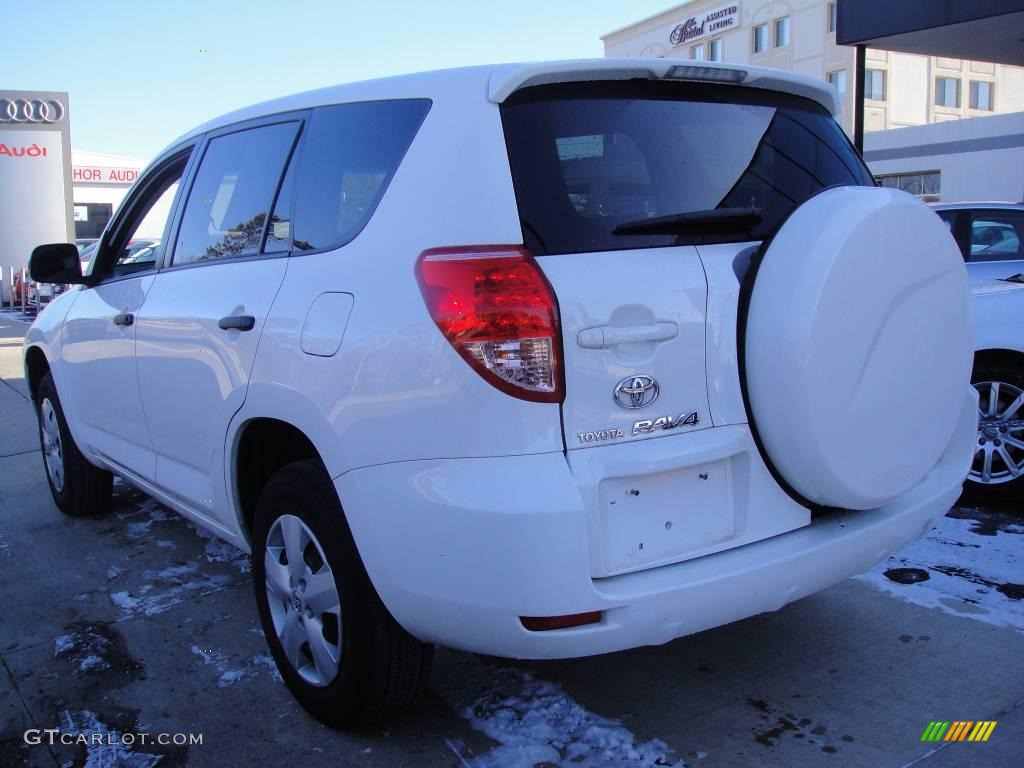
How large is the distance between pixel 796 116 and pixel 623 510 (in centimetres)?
144

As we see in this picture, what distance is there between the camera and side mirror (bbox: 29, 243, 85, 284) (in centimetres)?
421

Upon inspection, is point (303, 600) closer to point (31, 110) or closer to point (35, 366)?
point (35, 366)

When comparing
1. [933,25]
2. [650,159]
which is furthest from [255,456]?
[933,25]

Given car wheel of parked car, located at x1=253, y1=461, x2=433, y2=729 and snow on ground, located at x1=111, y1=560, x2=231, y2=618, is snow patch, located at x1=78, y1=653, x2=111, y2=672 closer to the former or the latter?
snow on ground, located at x1=111, y1=560, x2=231, y2=618

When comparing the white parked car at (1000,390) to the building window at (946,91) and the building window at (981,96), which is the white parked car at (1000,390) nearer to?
the building window at (946,91)

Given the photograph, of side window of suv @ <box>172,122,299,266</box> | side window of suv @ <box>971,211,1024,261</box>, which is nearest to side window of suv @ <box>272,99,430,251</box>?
side window of suv @ <box>172,122,299,266</box>

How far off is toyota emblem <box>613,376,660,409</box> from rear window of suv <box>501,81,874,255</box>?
340 millimetres

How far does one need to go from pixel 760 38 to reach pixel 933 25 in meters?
41.9

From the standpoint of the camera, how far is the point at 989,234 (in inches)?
215

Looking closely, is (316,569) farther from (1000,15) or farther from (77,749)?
(1000,15)

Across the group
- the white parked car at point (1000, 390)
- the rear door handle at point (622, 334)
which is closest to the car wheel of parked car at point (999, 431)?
the white parked car at point (1000, 390)

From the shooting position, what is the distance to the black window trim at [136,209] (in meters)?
3.69

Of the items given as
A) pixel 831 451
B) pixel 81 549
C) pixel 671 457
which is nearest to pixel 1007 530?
pixel 831 451

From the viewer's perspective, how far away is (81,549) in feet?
14.6
